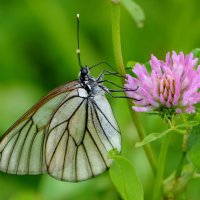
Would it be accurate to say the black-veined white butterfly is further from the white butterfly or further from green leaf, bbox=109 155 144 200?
green leaf, bbox=109 155 144 200

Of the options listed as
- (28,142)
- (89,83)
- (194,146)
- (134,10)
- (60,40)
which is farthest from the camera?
(60,40)

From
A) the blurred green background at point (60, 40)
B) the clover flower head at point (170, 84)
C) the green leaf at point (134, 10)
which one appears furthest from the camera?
the blurred green background at point (60, 40)

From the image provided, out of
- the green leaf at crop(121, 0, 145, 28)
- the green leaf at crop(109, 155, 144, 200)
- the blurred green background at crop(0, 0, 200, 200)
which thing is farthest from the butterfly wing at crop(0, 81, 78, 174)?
the blurred green background at crop(0, 0, 200, 200)

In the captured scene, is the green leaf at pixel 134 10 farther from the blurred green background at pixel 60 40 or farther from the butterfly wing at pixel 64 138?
the blurred green background at pixel 60 40

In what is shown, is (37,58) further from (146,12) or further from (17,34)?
(146,12)

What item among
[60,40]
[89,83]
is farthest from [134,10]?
[60,40]

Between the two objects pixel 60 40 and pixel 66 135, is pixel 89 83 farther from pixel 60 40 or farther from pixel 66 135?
pixel 60 40

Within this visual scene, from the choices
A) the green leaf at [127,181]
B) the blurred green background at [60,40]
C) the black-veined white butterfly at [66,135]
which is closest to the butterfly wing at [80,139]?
the black-veined white butterfly at [66,135]
